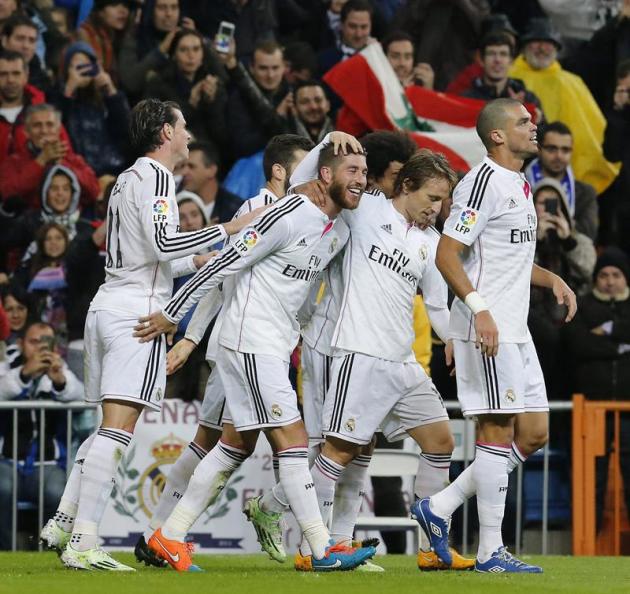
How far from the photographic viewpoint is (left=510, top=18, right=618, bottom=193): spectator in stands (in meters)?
15.3

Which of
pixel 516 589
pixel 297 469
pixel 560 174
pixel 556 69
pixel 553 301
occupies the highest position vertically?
pixel 556 69

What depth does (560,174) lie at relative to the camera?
14.5 metres

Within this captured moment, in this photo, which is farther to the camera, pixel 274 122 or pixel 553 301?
pixel 274 122

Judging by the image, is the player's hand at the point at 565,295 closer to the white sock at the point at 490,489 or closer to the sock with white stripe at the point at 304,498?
the white sock at the point at 490,489

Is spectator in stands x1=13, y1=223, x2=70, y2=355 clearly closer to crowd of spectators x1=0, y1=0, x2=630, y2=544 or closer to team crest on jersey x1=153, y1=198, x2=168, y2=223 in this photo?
crowd of spectators x1=0, y1=0, x2=630, y2=544

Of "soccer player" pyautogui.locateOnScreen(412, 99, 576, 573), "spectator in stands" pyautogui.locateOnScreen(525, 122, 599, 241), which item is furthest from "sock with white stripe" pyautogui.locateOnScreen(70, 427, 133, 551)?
"spectator in stands" pyautogui.locateOnScreen(525, 122, 599, 241)

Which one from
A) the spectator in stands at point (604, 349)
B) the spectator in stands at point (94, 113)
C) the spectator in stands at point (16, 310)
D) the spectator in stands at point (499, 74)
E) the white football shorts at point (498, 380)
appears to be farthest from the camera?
the spectator in stands at point (499, 74)

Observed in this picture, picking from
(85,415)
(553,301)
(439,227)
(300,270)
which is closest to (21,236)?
(85,415)

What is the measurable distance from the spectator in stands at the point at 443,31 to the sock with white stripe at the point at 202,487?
815 centimetres

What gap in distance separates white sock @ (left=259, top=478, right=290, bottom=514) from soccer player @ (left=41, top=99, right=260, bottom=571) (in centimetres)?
92

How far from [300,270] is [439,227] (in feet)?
18.3

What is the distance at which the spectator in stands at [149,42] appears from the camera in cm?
1529

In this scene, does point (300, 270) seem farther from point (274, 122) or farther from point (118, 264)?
point (274, 122)

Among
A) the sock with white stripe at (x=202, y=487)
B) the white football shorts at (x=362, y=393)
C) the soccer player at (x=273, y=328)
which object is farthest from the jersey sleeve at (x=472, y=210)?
the sock with white stripe at (x=202, y=487)
